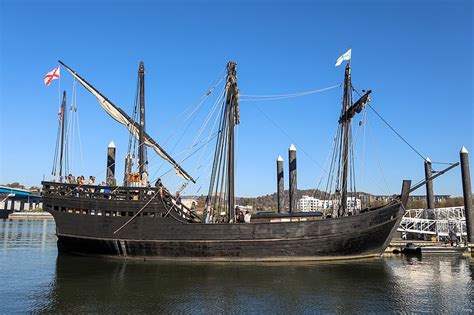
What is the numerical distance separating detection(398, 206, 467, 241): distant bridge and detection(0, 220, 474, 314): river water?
10.2 m

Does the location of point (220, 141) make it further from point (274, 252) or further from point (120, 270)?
point (120, 270)

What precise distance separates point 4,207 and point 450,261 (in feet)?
372

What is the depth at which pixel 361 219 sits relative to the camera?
21438 mm

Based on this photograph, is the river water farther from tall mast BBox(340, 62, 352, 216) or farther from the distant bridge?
the distant bridge

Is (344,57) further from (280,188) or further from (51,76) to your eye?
(51,76)

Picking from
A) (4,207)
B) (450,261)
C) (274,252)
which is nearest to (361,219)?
(274,252)

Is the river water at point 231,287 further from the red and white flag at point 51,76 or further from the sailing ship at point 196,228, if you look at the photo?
the red and white flag at point 51,76

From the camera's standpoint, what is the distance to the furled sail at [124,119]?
2642 centimetres

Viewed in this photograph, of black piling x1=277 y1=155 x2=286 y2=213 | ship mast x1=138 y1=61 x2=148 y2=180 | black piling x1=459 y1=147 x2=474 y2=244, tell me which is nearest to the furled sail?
ship mast x1=138 y1=61 x2=148 y2=180

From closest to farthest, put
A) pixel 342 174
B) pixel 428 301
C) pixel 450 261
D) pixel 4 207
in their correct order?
pixel 428 301 < pixel 450 261 < pixel 342 174 < pixel 4 207

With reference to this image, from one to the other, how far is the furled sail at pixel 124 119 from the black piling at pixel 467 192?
1838 cm

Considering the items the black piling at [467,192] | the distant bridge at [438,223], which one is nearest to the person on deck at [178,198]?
the distant bridge at [438,223]

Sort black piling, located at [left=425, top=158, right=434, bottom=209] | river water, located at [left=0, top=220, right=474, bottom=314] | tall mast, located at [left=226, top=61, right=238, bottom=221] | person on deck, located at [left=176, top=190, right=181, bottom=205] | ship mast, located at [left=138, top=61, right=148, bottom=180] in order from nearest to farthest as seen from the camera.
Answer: river water, located at [left=0, top=220, right=474, bottom=314], person on deck, located at [left=176, top=190, right=181, bottom=205], tall mast, located at [left=226, top=61, right=238, bottom=221], ship mast, located at [left=138, top=61, right=148, bottom=180], black piling, located at [left=425, top=158, right=434, bottom=209]

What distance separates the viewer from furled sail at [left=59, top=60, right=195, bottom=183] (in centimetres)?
2642
